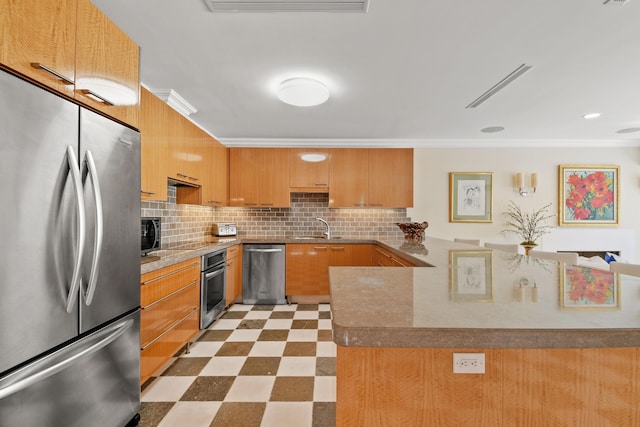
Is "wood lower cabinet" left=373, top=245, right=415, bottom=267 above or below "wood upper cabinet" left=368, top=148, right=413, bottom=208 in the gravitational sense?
below

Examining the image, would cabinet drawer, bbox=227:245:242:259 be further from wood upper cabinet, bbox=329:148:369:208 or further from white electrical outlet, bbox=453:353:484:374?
white electrical outlet, bbox=453:353:484:374

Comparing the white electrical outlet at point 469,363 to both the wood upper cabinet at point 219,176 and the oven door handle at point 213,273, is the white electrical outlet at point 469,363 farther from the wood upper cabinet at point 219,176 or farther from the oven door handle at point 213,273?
the wood upper cabinet at point 219,176

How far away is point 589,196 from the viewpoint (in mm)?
4488

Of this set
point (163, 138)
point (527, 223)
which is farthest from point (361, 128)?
point (527, 223)

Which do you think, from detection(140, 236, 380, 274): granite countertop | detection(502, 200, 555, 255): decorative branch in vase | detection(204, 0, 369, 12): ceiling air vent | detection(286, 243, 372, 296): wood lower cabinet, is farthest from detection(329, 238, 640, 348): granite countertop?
detection(502, 200, 555, 255): decorative branch in vase

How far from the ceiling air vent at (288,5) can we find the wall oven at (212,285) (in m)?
2.05

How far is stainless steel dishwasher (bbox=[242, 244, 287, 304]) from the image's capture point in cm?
392

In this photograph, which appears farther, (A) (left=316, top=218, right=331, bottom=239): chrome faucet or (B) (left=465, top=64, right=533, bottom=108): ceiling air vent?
(A) (left=316, top=218, right=331, bottom=239): chrome faucet

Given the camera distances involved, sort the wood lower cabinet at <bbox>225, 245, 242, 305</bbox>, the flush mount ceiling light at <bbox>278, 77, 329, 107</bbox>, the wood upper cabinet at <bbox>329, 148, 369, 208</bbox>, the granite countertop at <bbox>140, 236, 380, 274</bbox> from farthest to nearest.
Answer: the wood upper cabinet at <bbox>329, 148, 369, 208</bbox> < the wood lower cabinet at <bbox>225, 245, 242, 305</bbox> < the flush mount ceiling light at <bbox>278, 77, 329, 107</bbox> < the granite countertop at <bbox>140, 236, 380, 274</bbox>

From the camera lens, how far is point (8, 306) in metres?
0.97

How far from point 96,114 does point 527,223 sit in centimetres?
531

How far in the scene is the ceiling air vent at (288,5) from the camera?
1.57 meters

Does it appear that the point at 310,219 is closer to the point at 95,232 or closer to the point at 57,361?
the point at 95,232

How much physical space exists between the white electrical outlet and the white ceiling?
172cm
